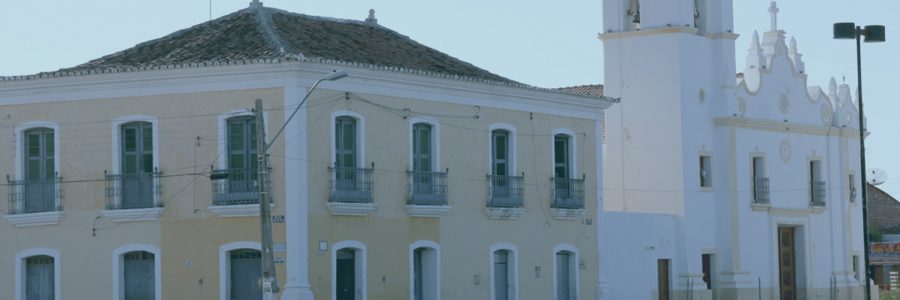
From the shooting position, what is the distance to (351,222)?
4103cm

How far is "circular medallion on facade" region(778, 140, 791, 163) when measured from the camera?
2211 inches

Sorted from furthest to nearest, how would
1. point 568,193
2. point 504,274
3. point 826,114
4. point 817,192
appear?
point 826,114 → point 817,192 → point 568,193 → point 504,274

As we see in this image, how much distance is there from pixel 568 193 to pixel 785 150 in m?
11.4

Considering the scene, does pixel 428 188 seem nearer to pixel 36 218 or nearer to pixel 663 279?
pixel 36 218

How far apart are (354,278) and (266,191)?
6.31m

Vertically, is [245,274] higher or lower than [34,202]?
lower

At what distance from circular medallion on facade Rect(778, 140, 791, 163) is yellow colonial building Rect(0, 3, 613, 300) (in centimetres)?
1411

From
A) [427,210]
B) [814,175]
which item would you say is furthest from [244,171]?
[814,175]

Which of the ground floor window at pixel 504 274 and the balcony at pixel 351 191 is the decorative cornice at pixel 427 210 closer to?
the balcony at pixel 351 191

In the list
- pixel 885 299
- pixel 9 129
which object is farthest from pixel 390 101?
pixel 885 299

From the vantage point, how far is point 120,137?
4103cm

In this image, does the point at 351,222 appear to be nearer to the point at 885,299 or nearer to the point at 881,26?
the point at 881,26

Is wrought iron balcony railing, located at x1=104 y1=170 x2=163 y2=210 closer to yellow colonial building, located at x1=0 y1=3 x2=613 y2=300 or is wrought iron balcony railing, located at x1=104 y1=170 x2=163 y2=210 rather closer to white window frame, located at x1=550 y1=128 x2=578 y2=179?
yellow colonial building, located at x1=0 y1=3 x2=613 y2=300

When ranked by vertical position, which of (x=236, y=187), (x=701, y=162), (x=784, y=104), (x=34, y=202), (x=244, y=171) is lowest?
(x=34, y=202)
